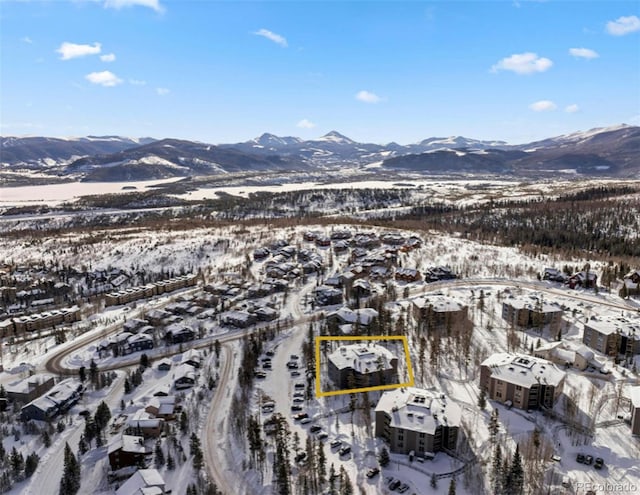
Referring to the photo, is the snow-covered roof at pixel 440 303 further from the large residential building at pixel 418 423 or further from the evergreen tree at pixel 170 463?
the evergreen tree at pixel 170 463

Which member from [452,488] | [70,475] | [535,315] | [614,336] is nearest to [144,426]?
[70,475]

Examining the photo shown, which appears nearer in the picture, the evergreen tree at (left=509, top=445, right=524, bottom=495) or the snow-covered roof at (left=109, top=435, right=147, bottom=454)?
the evergreen tree at (left=509, top=445, right=524, bottom=495)

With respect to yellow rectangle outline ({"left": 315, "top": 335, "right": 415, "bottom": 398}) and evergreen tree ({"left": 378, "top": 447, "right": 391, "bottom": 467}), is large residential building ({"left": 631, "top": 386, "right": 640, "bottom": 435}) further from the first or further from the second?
evergreen tree ({"left": 378, "top": 447, "right": 391, "bottom": 467})

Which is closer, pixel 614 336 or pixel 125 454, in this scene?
pixel 125 454

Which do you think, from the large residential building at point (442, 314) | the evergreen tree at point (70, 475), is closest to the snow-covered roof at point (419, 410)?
the large residential building at point (442, 314)

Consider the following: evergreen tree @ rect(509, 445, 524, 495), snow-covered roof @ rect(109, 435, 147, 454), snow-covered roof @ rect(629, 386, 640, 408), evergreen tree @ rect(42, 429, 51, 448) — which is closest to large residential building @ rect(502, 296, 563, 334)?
snow-covered roof @ rect(629, 386, 640, 408)

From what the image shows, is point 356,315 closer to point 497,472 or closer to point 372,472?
point 372,472

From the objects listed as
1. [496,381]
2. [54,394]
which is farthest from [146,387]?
[496,381]
